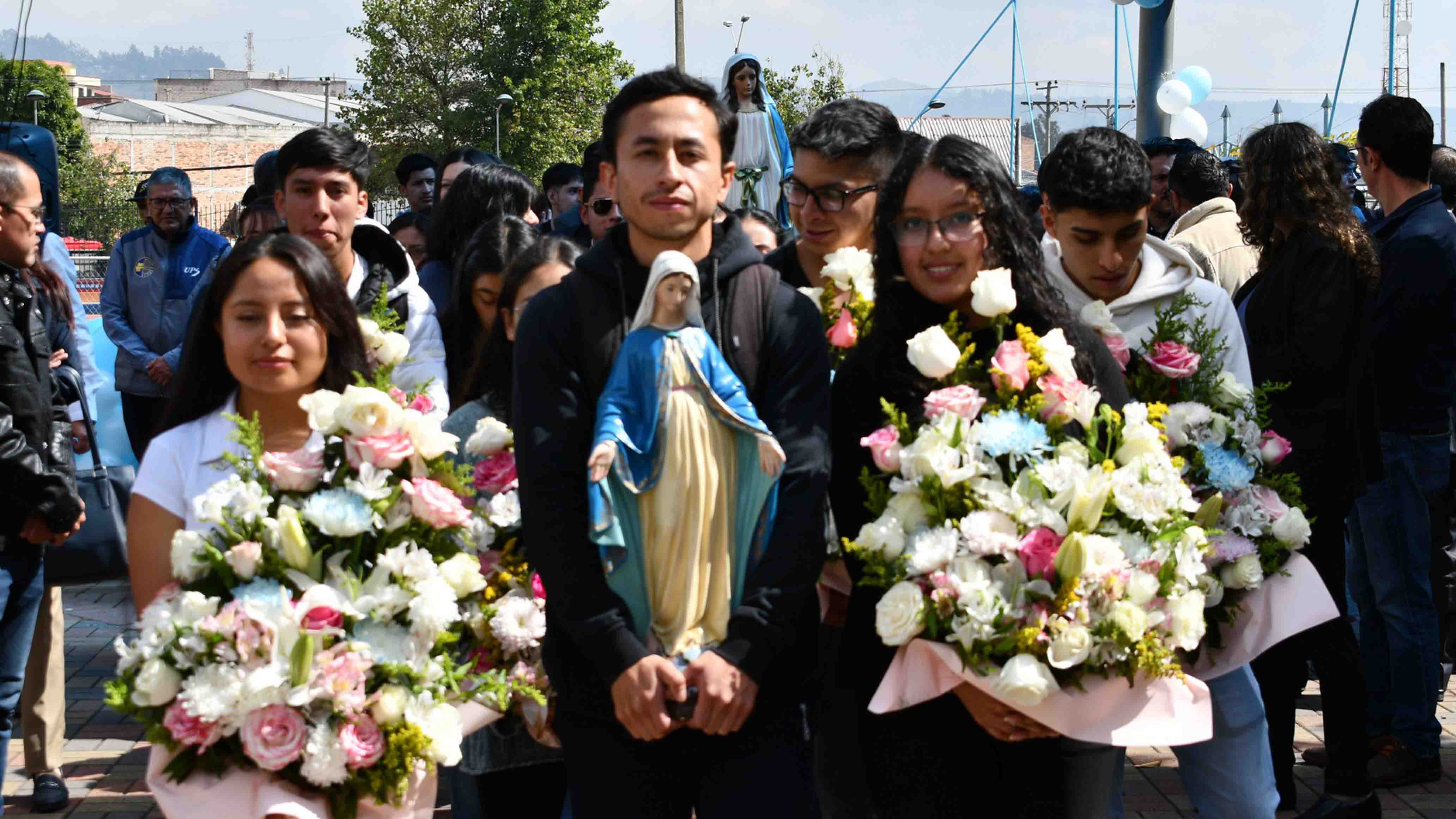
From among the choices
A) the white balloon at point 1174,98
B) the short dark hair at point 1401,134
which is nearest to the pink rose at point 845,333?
the short dark hair at point 1401,134

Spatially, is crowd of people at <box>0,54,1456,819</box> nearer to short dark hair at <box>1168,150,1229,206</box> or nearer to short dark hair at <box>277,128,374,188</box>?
short dark hair at <box>277,128,374,188</box>

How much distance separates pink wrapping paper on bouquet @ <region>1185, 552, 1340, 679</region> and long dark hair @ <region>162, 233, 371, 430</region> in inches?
81.0

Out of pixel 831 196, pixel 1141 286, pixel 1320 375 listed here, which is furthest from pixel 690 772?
pixel 1320 375

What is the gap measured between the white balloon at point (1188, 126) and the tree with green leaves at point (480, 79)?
115 feet

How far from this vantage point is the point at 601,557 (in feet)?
8.89

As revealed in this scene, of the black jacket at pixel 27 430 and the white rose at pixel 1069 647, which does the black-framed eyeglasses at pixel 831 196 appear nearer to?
the white rose at pixel 1069 647

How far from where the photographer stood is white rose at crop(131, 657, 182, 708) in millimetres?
2717

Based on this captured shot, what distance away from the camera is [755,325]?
9.46 ft

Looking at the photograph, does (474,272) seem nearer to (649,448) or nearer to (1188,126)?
(649,448)

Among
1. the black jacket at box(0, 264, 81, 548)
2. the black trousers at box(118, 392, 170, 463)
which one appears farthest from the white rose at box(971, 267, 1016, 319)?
the black trousers at box(118, 392, 170, 463)

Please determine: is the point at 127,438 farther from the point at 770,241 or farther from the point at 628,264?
the point at 628,264

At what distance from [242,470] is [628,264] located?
0.88m

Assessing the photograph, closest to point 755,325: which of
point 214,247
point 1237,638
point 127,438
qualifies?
point 1237,638

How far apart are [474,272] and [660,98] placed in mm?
1666
